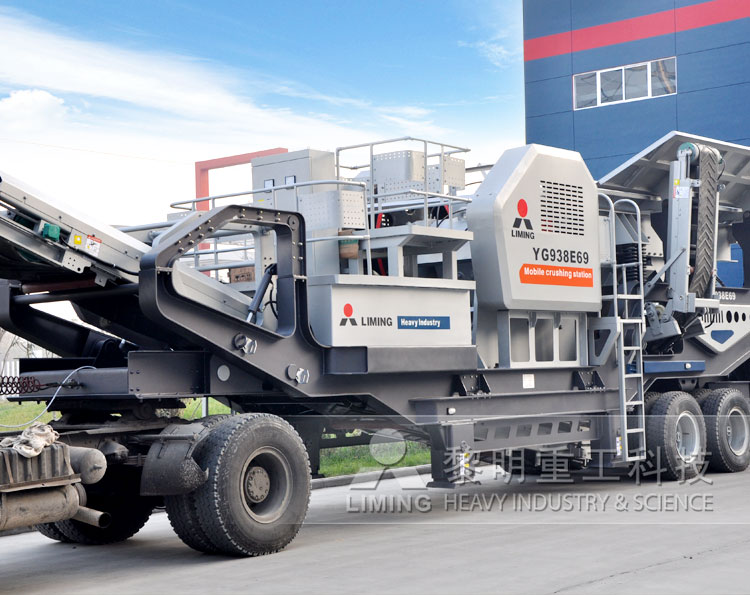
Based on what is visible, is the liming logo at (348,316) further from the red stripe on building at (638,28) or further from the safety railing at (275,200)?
the red stripe on building at (638,28)

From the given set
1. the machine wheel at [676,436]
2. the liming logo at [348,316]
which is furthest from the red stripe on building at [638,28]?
the liming logo at [348,316]

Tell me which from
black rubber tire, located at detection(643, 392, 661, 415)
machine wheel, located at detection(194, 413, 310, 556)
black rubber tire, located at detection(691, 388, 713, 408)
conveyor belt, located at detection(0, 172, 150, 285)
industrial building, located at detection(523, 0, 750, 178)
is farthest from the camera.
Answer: industrial building, located at detection(523, 0, 750, 178)

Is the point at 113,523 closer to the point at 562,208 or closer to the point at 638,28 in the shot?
the point at 562,208

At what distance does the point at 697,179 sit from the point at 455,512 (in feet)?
16.6

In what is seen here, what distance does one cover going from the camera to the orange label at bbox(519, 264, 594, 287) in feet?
34.3

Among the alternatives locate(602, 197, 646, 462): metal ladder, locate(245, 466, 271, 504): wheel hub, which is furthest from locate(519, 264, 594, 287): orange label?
locate(245, 466, 271, 504): wheel hub

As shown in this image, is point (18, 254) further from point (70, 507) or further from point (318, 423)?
point (318, 423)

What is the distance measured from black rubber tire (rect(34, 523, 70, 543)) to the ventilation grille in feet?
17.3

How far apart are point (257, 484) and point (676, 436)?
6.03m

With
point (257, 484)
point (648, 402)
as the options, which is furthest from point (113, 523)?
point (648, 402)

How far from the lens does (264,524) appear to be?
26.6ft

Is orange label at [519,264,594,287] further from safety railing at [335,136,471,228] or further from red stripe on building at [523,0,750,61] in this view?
red stripe on building at [523,0,750,61]

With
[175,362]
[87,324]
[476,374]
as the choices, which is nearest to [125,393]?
[175,362]

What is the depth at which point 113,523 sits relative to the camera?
9.35m
